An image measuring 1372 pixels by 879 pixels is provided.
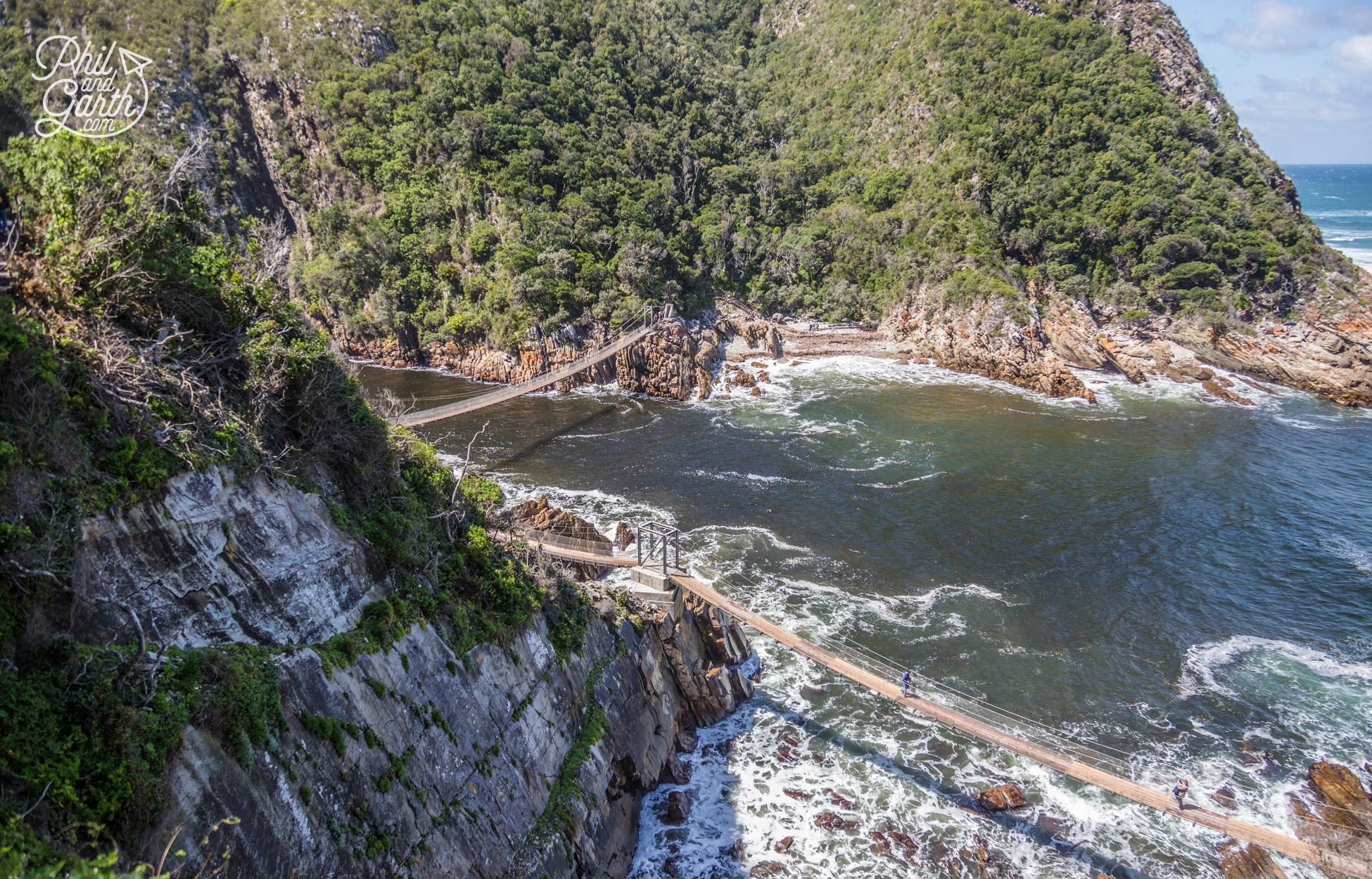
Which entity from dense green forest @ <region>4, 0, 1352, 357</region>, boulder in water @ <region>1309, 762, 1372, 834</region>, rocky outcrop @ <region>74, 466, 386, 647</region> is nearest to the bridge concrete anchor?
rocky outcrop @ <region>74, 466, 386, 647</region>

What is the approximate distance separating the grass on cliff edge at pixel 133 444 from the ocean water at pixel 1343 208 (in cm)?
7833

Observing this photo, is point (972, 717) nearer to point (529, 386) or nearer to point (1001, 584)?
point (1001, 584)

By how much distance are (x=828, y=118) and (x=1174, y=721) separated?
5526 centimetres

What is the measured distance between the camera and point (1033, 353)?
131 feet

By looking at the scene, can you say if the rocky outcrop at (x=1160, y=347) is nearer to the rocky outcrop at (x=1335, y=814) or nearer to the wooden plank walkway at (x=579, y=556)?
the rocky outcrop at (x=1335, y=814)

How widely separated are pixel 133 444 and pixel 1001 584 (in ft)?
71.3

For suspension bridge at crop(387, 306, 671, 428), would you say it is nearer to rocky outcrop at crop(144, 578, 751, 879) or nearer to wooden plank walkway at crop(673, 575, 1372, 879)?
rocky outcrop at crop(144, 578, 751, 879)

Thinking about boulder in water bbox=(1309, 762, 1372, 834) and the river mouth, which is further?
the river mouth

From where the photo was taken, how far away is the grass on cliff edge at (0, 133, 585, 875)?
17.4 feet

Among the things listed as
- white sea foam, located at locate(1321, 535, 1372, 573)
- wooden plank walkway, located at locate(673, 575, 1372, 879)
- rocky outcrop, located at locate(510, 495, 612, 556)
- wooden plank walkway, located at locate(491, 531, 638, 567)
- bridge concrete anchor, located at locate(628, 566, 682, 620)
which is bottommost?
wooden plank walkway, located at locate(673, 575, 1372, 879)

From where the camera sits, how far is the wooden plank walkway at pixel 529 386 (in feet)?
93.4

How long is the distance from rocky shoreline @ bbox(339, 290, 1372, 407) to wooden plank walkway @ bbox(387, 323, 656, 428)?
2.00ft

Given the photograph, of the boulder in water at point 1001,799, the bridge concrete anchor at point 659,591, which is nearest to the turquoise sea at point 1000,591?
the boulder in water at point 1001,799
